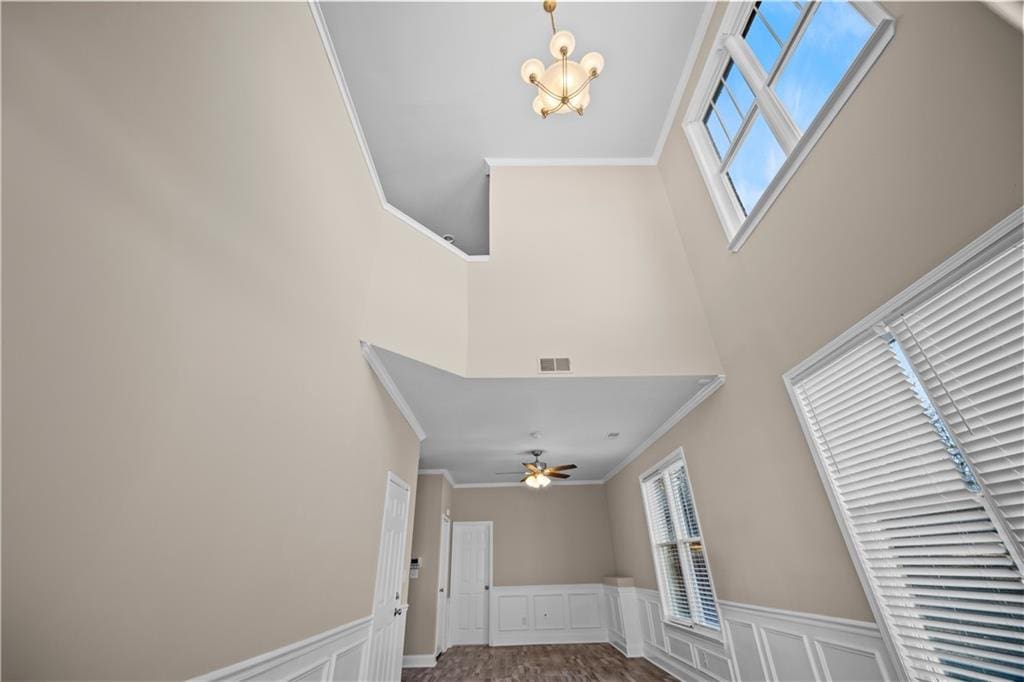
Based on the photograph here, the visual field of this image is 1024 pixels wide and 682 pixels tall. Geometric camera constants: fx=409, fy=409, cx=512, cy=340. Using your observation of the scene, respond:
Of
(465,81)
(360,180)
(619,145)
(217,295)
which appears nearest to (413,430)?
(360,180)

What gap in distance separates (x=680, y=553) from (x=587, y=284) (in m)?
3.41

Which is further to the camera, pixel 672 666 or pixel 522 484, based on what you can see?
pixel 522 484

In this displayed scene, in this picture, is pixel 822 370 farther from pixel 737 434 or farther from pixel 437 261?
pixel 437 261

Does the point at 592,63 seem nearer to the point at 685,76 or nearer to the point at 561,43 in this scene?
the point at 561,43

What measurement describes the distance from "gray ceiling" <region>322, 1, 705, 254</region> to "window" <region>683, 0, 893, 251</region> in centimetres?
54

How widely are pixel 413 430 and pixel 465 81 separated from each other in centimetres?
396

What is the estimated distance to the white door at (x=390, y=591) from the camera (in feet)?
11.9

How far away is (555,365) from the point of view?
3.79 m

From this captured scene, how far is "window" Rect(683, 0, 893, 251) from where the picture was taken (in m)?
2.46

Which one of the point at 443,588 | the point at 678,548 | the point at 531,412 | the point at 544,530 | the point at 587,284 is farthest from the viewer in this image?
the point at 544,530

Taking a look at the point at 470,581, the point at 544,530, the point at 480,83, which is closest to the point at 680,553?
the point at 544,530

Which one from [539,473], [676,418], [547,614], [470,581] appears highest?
[676,418]

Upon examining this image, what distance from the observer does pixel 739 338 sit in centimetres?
358

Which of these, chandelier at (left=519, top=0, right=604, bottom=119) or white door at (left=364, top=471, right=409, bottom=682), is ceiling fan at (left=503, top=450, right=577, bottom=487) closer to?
white door at (left=364, top=471, right=409, bottom=682)
